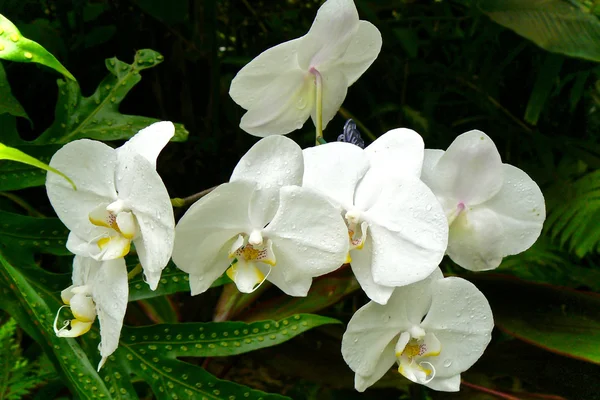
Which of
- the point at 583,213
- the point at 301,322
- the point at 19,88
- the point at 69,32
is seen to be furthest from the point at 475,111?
the point at 19,88

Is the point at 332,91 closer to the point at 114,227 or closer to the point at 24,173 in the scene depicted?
the point at 114,227

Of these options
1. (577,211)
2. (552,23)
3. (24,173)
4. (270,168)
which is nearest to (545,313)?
(577,211)

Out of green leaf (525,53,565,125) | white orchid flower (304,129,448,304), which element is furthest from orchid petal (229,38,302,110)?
green leaf (525,53,565,125)

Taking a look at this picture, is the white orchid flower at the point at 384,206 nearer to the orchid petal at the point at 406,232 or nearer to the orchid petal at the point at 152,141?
the orchid petal at the point at 406,232

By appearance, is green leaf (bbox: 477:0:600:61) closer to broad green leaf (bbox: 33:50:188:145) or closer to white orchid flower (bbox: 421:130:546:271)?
white orchid flower (bbox: 421:130:546:271)

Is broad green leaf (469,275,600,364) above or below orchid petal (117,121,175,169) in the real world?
below

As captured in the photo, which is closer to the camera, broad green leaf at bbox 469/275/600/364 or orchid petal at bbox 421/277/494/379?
orchid petal at bbox 421/277/494/379

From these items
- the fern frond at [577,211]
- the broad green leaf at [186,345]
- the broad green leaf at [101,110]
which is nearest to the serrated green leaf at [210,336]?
the broad green leaf at [186,345]
